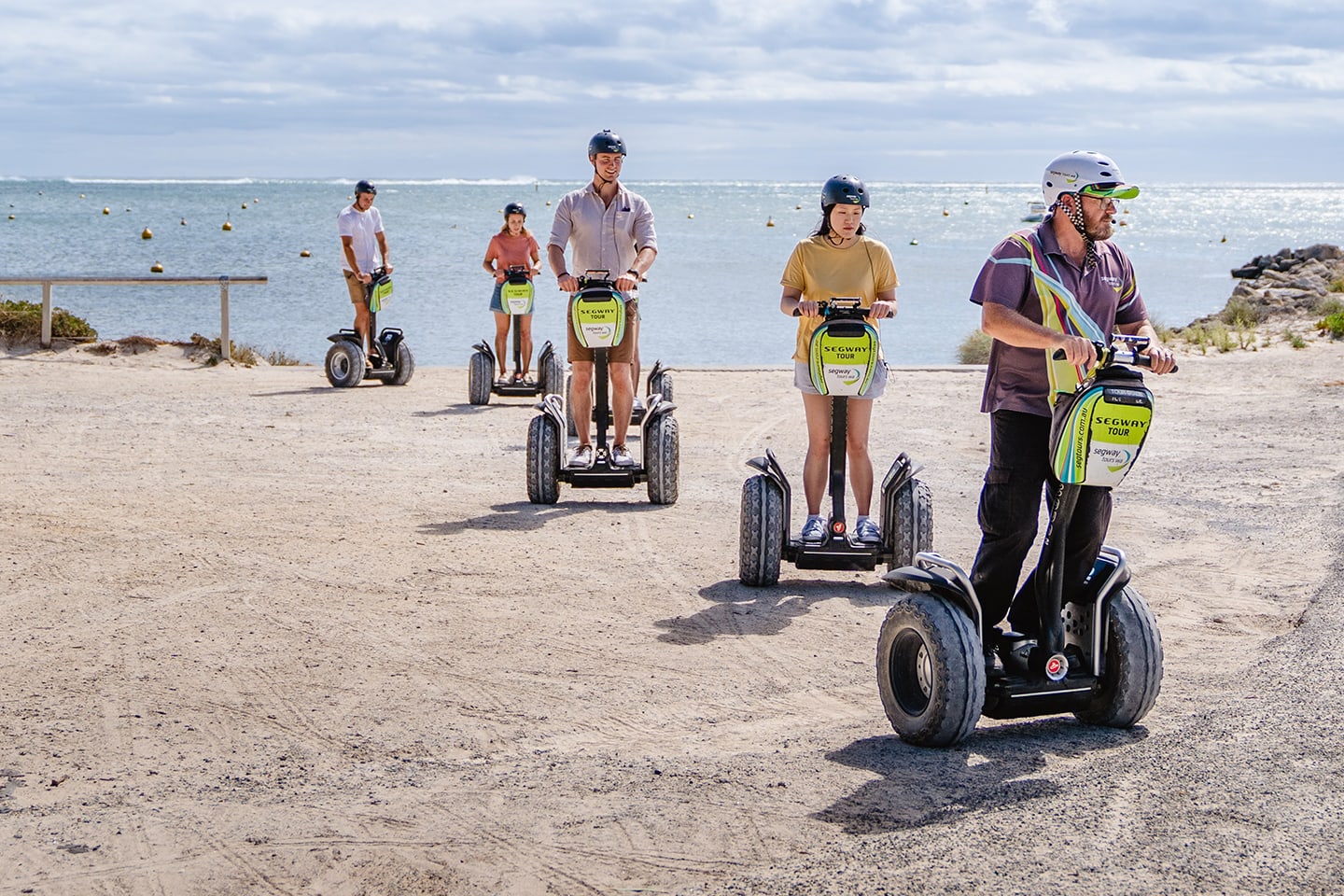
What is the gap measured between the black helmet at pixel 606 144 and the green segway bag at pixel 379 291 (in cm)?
699

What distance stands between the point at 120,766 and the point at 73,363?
13.7 m

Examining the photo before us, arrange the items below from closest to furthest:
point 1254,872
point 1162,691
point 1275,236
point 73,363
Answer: point 1254,872
point 1162,691
point 73,363
point 1275,236

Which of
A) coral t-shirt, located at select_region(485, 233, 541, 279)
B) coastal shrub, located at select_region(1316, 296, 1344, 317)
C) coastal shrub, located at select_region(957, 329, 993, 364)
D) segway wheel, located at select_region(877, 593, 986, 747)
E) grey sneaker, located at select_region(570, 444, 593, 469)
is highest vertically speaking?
coral t-shirt, located at select_region(485, 233, 541, 279)

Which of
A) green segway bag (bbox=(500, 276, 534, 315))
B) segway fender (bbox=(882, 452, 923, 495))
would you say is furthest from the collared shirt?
green segway bag (bbox=(500, 276, 534, 315))

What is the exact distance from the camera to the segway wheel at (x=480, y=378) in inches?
567

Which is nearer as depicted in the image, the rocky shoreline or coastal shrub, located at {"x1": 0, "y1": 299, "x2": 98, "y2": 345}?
coastal shrub, located at {"x1": 0, "y1": 299, "x2": 98, "y2": 345}

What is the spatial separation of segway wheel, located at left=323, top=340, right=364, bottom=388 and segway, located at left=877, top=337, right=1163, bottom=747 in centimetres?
1155

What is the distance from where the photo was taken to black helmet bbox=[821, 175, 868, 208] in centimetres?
687

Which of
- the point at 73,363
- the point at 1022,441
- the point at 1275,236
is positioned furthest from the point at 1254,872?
the point at 1275,236

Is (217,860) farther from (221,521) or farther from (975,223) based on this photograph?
(975,223)

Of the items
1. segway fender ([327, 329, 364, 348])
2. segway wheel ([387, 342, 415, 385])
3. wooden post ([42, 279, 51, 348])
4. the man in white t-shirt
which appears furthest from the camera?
wooden post ([42, 279, 51, 348])

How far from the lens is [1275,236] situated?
9406 centimetres

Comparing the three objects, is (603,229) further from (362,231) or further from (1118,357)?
(362,231)

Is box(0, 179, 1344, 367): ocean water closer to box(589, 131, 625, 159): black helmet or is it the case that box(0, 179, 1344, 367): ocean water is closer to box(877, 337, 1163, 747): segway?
box(589, 131, 625, 159): black helmet
